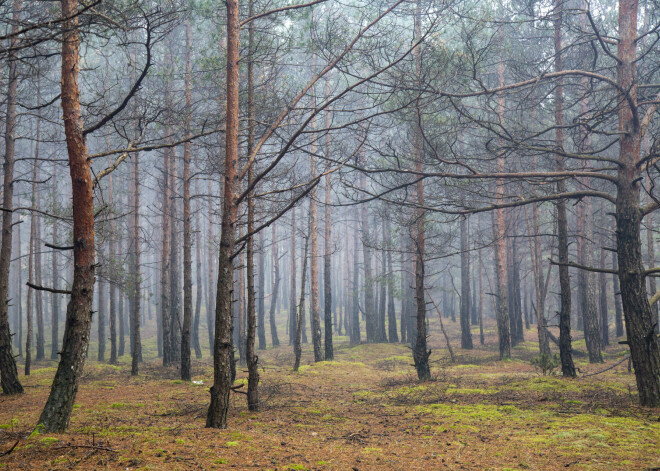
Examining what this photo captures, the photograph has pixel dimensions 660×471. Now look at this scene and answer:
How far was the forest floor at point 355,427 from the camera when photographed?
517cm

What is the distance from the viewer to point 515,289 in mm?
25312

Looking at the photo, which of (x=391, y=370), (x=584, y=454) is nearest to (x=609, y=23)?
(x=391, y=370)

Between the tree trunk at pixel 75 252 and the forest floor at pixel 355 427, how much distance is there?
0.62 meters

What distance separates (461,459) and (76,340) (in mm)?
5078

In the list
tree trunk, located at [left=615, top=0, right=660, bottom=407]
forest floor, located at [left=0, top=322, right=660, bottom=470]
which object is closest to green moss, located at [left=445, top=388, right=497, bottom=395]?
forest floor, located at [left=0, top=322, right=660, bottom=470]

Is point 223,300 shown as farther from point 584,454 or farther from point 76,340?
point 584,454

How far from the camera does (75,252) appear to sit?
6.16 metres

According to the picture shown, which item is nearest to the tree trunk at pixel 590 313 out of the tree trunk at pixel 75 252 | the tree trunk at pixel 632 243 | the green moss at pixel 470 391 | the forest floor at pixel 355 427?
the forest floor at pixel 355 427

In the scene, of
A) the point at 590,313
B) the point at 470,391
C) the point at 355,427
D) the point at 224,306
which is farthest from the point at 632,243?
the point at 590,313

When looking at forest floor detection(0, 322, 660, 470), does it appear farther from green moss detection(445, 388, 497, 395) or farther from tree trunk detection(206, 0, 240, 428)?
tree trunk detection(206, 0, 240, 428)

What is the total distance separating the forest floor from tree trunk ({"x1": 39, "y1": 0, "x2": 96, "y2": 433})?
0.62 meters

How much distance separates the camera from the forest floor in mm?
5172

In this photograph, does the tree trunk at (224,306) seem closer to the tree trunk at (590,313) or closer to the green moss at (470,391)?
the green moss at (470,391)

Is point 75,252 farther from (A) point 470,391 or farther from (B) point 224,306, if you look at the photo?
(A) point 470,391
